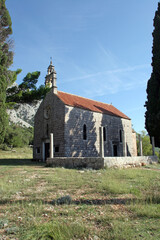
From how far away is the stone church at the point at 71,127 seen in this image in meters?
18.7

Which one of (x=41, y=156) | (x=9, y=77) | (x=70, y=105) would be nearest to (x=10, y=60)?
(x=9, y=77)

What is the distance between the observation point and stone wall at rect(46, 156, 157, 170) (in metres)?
11.3

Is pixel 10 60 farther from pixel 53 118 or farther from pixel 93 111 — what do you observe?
pixel 93 111

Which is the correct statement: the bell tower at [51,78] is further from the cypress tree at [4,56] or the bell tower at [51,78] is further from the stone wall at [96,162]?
the stone wall at [96,162]

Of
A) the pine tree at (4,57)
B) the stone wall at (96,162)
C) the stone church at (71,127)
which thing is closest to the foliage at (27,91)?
the pine tree at (4,57)

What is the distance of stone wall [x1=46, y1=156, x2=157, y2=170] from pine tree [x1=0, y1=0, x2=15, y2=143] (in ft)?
16.0

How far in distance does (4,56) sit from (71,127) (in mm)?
9406

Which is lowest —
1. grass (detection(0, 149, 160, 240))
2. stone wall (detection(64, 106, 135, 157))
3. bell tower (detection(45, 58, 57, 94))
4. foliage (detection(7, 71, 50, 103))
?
grass (detection(0, 149, 160, 240))

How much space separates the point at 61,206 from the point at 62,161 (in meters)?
9.19

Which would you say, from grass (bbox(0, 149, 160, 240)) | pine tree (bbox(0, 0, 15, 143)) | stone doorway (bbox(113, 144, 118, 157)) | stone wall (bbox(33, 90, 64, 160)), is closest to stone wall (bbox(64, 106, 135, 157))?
stone doorway (bbox(113, 144, 118, 157))

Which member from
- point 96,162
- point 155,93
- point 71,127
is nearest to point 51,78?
point 71,127

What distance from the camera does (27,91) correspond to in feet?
54.8

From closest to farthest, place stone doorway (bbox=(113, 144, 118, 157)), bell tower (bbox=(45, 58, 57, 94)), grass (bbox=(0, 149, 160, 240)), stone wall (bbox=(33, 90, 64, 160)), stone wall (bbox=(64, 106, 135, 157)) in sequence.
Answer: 1. grass (bbox=(0, 149, 160, 240))
2. stone wall (bbox=(64, 106, 135, 157))
3. stone wall (bbox=(33, 90, 64, 160))
4. bell tower (bbox=(45, 58, 57, 94))
5. stone doorway (bbox=(113, 144, 118, 157))

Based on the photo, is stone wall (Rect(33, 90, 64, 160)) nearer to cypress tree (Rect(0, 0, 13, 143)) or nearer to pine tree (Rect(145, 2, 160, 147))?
cypress tree (Rect(0, 0, 13, 143))
